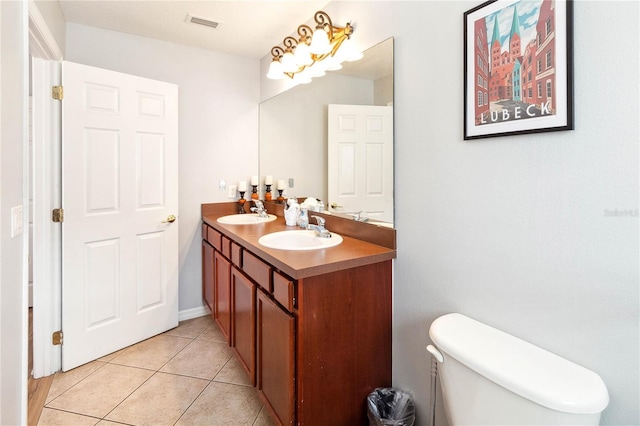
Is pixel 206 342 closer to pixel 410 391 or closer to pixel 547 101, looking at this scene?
pixel 410 391

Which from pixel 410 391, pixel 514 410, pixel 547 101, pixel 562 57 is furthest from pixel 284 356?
pixel 562 57

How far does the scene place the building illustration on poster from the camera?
3.25 feet

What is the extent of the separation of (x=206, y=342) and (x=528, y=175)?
2295 millimetres

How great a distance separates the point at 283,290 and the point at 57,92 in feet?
6.10

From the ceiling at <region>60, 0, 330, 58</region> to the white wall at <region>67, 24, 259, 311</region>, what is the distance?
149 mm

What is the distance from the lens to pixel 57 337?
2059 mm

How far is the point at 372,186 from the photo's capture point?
1.72 metres

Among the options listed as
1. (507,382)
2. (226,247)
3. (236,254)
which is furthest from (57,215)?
(507,382)

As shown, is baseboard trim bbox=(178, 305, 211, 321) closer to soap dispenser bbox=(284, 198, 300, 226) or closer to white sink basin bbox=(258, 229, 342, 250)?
soap dispenser bbox=(284, 198, 300, 226)

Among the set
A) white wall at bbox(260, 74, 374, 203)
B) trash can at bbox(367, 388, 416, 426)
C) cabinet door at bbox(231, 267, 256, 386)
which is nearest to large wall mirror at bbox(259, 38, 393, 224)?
white wall at bbox(260, 74, 374, 203)

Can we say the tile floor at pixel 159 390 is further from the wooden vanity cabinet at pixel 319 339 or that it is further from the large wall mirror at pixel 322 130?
the large wall mirror at pixel 322 130

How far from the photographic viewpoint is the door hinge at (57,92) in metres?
1.98

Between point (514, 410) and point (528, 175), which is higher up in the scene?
point (528, 175)

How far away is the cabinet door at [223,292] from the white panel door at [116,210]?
460 millimetres
